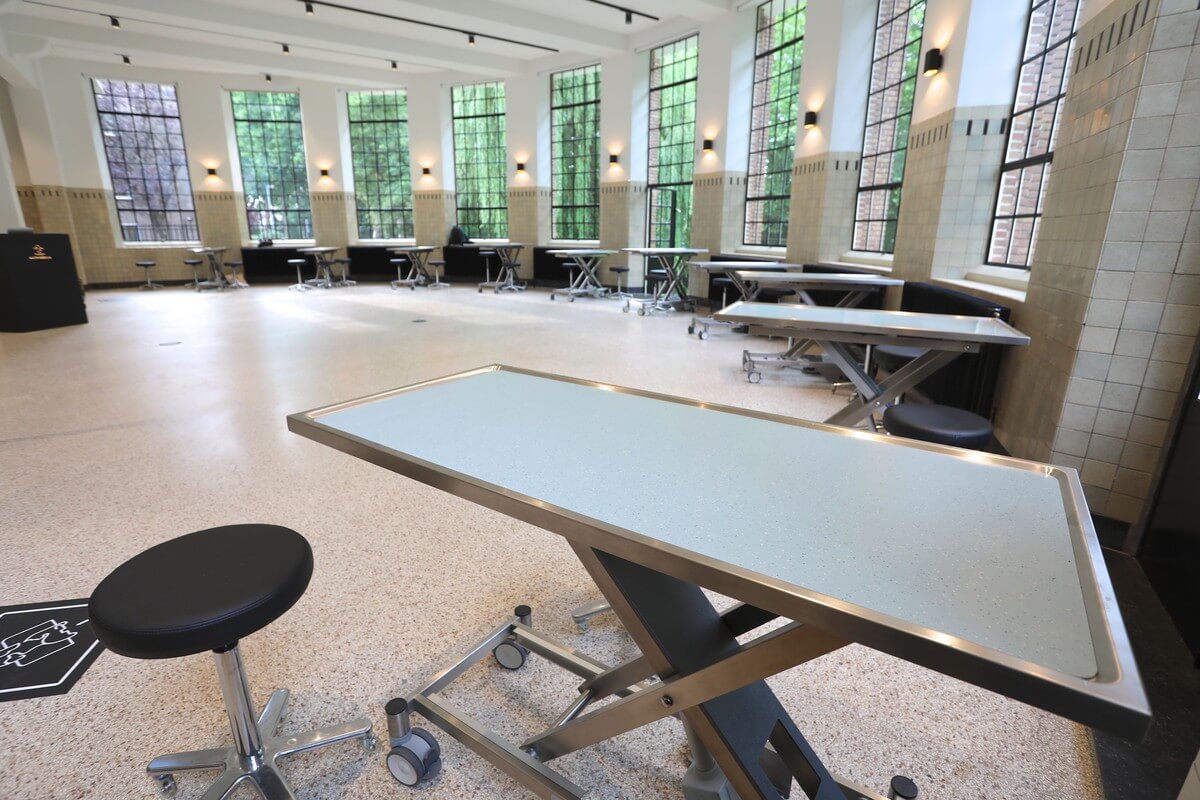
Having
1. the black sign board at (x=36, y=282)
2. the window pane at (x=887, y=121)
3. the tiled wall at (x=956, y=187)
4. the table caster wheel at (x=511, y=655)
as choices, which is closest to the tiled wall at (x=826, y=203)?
the window pane at (x=887, y=121)

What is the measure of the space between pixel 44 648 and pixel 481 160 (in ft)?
40.9

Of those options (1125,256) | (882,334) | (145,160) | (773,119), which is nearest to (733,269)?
(773,119)

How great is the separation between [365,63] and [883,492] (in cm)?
1337

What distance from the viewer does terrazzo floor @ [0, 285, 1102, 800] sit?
1.40 metres

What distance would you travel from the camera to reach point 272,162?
1277 centimetres

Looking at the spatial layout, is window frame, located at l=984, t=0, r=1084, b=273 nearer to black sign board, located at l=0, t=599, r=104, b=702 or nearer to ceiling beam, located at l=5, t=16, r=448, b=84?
black sign board, located at l=0, t=599, r=104, b=702

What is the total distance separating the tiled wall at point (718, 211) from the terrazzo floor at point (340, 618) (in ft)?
15.3

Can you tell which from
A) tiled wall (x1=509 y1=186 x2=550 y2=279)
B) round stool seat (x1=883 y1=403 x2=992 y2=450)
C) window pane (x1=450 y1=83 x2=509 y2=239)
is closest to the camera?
round stool seat (x1=883 y1=403 x2=992 y2=450)

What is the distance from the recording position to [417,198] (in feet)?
42.4

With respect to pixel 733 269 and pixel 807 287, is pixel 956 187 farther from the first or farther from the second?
pixel 733 269

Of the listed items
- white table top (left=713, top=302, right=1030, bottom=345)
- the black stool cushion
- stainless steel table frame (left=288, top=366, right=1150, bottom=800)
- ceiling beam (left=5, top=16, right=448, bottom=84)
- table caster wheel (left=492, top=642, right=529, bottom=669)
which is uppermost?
ceiling beam (left=5, top=16, right=448, bottom=84)

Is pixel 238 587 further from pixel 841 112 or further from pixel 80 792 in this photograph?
pixel 841 112

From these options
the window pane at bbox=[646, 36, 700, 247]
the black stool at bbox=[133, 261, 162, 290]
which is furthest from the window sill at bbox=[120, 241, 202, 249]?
the window pane at bbox=[646, 36, 700, 247]

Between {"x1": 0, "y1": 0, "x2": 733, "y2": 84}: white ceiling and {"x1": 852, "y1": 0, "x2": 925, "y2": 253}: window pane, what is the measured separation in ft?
9.37
